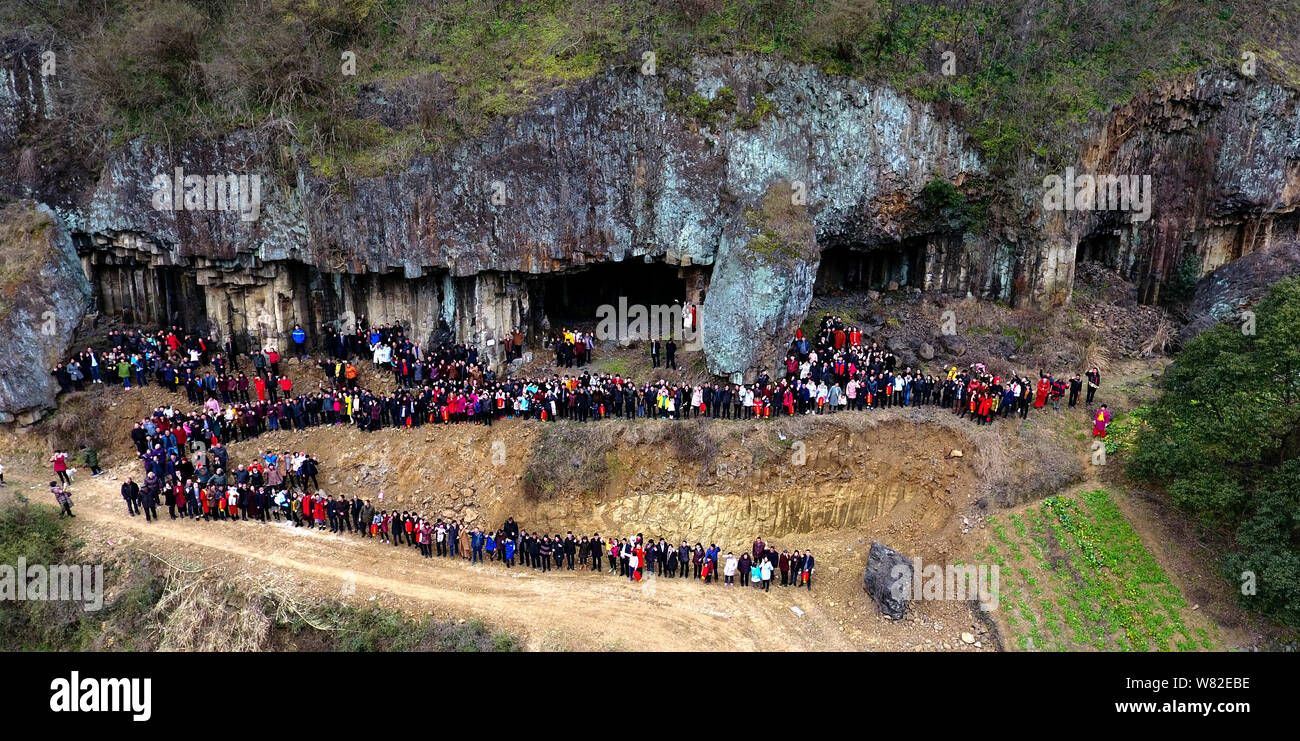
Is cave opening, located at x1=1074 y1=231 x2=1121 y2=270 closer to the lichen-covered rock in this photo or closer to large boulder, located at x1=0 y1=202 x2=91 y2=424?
the lichen-covered rock

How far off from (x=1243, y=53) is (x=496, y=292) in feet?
89.7

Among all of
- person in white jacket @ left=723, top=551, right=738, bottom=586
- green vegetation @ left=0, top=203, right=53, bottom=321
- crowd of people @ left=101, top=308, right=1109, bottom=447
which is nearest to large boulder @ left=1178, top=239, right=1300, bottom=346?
crowd of people @ left=101, top=308, right=1109, bottom=447

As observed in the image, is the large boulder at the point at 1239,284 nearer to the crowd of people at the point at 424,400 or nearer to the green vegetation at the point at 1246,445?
the crowd of people at the point at 424,400

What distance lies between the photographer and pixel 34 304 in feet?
89.9

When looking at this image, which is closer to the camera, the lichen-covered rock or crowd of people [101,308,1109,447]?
crowd of people [101,308,1109,447]

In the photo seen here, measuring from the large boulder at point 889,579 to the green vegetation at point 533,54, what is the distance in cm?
1409

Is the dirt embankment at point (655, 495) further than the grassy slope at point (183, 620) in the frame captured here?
Yes

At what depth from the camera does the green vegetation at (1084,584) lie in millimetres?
20328

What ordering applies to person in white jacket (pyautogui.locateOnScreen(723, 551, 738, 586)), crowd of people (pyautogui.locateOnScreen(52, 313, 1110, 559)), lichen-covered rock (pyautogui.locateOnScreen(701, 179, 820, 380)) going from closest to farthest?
person in white jacket (pyautogui.locateOnScreen(723, 551, 738, 586)) < crowd of people (pyautogui.locateOnScreen(52, 313, 1110, 559)) < lichen-covered rock (pyautogui.locateOnScreen(701, 179, 820, 380))

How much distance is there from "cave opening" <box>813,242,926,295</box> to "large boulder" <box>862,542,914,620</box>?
13.1m

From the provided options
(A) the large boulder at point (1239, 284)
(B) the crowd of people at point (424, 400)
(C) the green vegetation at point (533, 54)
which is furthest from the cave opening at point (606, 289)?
(A) the large boulder at point (1239, 284)

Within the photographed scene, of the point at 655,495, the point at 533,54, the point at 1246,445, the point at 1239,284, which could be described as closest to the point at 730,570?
the point at 655,495

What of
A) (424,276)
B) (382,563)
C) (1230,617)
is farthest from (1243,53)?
(382,563)

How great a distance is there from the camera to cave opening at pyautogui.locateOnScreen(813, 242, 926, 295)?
108 ft
